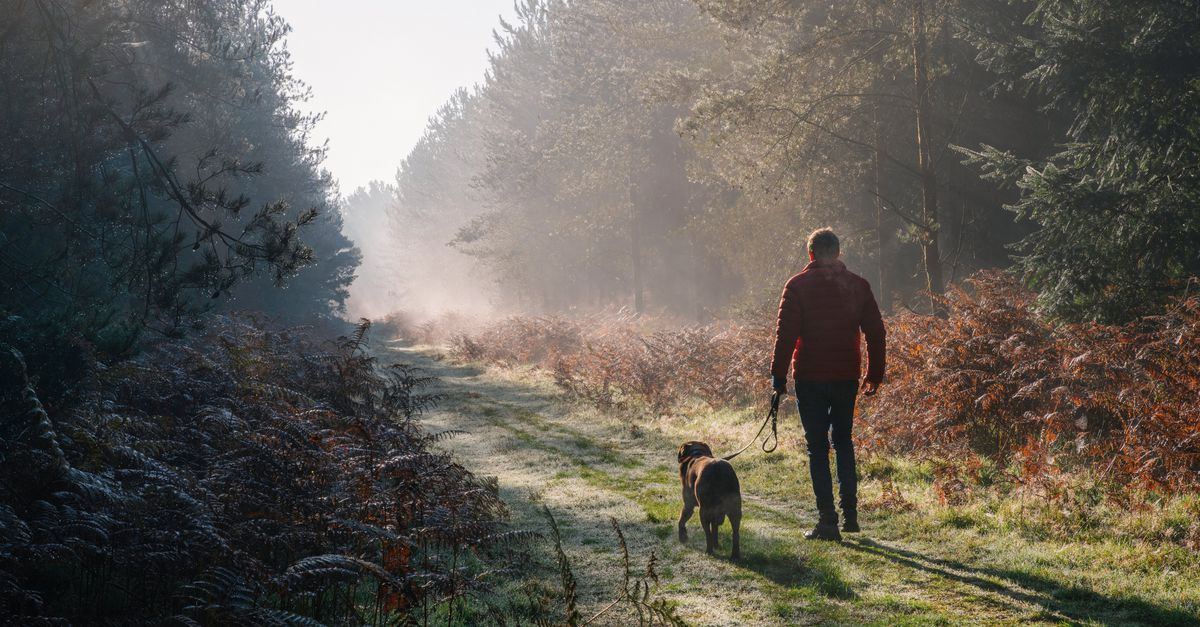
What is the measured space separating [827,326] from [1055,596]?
2435mm

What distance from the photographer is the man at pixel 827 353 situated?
6430 millimetres

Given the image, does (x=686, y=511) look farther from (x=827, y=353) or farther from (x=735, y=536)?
(x=827, y=353)

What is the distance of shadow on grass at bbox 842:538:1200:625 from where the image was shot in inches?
174

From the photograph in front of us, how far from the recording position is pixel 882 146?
730 inches

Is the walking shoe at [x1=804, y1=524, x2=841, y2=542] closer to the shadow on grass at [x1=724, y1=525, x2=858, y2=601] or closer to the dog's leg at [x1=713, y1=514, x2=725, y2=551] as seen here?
the shadow on grass at [x1=724, y1=525, x2=858, y2=601]

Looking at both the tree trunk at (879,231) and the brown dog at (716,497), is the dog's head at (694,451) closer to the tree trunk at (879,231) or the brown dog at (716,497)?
the brown dog at (716,497)

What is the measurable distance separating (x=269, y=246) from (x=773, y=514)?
5.27 m

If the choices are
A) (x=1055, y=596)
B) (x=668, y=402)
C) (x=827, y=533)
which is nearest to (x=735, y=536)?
(x=827, y=533)

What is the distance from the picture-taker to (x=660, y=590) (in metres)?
5.38

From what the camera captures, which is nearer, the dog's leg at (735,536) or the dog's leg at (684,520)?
the dog's leg at (735,536)

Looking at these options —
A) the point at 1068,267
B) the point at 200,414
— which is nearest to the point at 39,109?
the point at 200,414

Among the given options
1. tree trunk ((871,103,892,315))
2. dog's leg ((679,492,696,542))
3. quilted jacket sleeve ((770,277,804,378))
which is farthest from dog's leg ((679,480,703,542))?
tree trunk ((871,103,892,315))

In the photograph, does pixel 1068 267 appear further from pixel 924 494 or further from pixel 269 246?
pixel 269 246

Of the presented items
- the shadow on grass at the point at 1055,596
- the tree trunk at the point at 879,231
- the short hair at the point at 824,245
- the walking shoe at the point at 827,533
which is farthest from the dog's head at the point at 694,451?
the tree trunk at the point at 879,231
